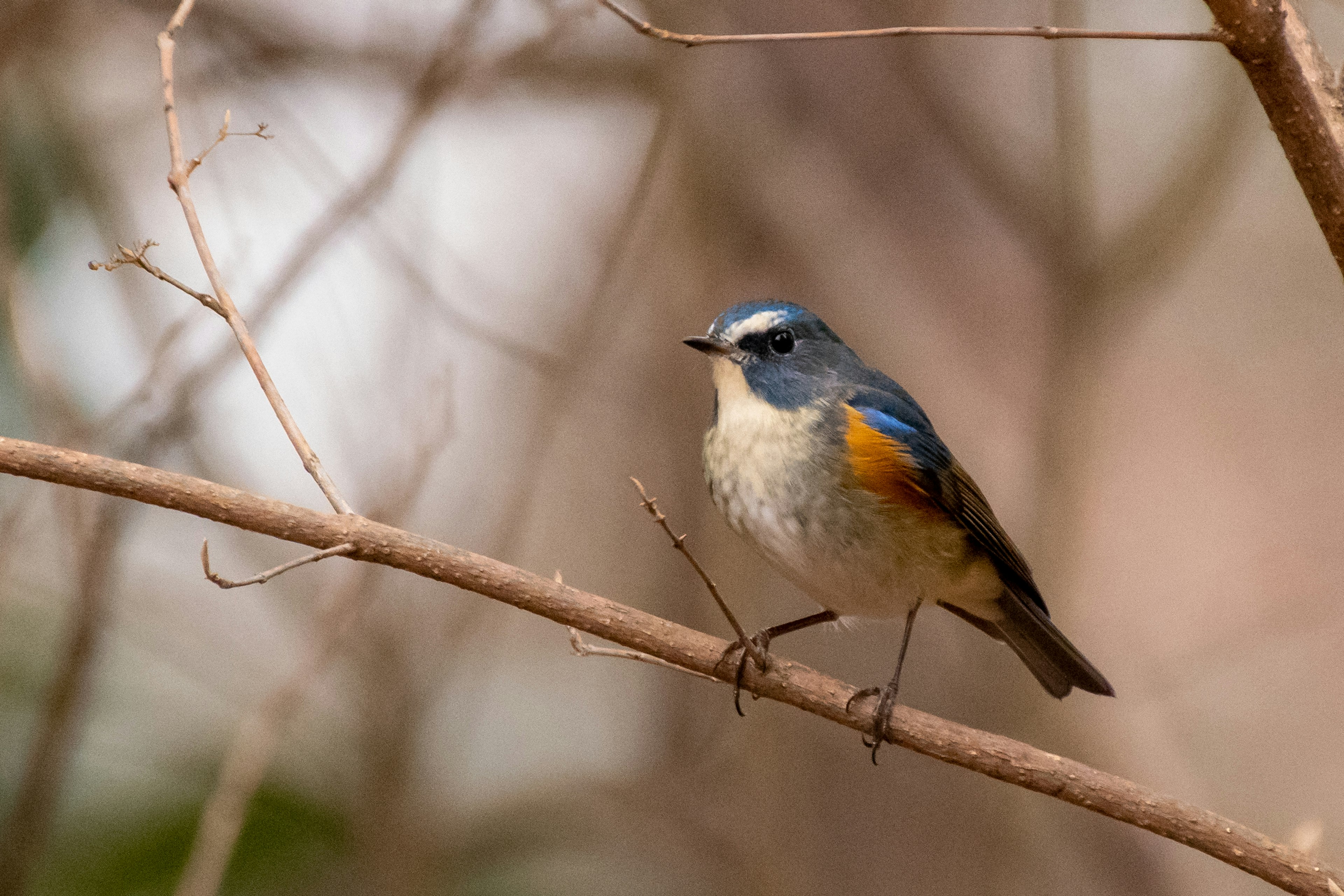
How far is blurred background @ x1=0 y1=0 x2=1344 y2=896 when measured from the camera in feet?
10.4

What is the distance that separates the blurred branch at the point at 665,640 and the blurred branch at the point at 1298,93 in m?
0.88

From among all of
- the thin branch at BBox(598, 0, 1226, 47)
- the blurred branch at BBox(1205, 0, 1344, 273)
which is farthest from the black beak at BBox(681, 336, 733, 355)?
the blurred branch at BBox(1205, 0, 1344, 273)

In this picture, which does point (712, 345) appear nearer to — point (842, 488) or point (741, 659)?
point (842, 488)

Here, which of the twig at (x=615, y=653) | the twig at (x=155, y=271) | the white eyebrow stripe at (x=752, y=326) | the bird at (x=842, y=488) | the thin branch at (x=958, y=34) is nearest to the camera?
the thin branch at (x=958, y=34)

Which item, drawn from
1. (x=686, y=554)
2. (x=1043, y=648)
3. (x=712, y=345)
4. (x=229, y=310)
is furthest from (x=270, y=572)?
(x=1043, y=648)

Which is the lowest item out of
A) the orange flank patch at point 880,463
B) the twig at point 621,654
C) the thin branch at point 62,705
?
the thin branch at point 62,705

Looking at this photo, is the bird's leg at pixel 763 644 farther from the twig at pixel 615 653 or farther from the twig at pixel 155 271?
the twig at pixel 155 271

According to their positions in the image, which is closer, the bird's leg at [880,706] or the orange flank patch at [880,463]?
the bird's leg at [880,706]

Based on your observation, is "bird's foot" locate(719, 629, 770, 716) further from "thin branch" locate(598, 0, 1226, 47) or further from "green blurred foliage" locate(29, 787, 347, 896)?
"green blurred foliage" locate(29, 787, 347, 896)

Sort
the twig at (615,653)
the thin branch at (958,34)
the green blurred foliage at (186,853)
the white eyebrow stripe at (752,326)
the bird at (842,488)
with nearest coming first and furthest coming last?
the thin branch at (958,34), the twig at (615,653), the bird at (842,488), the white eyebrow stripe at (752,326), the green blurred foliage at (186,853)

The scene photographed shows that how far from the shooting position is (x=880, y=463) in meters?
2.27

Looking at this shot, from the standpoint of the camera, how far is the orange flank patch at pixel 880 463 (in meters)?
2.26

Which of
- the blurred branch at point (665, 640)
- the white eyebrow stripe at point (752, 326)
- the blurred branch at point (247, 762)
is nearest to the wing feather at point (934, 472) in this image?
the white eyebrow stripe at point (752, 326)

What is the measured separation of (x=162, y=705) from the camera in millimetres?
3691
